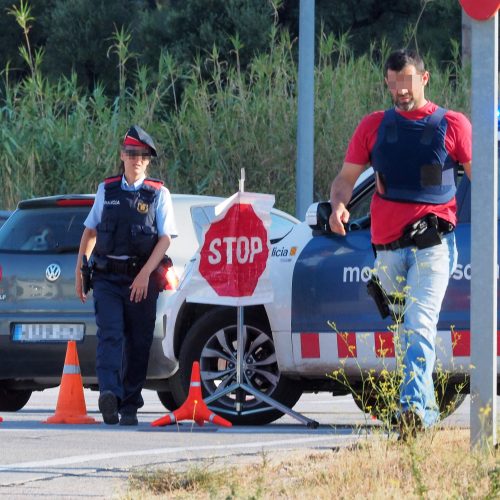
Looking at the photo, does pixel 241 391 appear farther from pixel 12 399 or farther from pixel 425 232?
pixel 12 399

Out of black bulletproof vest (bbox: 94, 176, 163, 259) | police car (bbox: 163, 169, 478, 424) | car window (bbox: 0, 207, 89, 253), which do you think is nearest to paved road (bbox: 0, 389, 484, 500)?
police car (bbox: 163, 169, 478, 424)

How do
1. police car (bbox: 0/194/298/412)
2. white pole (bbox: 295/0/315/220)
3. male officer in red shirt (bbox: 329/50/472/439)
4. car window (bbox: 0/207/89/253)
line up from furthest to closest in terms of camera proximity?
1. white pole (bbox: 295/0/315/220)
2. car window (bbox: 0/207/89/253)
3. police car (bbox: 0/194/298/412)
4. male officer in red shirt (bbox: 329/50/472/439)

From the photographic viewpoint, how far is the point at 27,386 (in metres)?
12.3

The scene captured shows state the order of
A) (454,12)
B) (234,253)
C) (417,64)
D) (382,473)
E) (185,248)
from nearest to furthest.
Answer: (382,473) < (417,64) < (234,253) < (185,248) < (454,12)

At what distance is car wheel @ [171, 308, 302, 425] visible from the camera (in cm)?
1046

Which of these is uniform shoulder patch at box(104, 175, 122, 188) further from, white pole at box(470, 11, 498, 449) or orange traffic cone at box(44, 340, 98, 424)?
white pole at box(470, 11, 498, 449)

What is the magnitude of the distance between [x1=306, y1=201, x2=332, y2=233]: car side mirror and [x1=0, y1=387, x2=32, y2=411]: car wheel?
3719mm

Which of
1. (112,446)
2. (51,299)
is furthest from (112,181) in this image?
(112,446)

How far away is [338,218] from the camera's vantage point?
813 centimetres

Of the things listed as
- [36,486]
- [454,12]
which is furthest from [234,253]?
[454,12]

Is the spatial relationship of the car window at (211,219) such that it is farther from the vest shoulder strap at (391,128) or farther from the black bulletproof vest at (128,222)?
Answer: the vest shoulder strap at (391,128)

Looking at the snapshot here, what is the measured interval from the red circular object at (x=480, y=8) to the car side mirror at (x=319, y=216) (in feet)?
7.40

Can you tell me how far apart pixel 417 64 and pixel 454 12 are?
28344mm

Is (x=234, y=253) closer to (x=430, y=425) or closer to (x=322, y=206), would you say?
(x=322, y=206)
